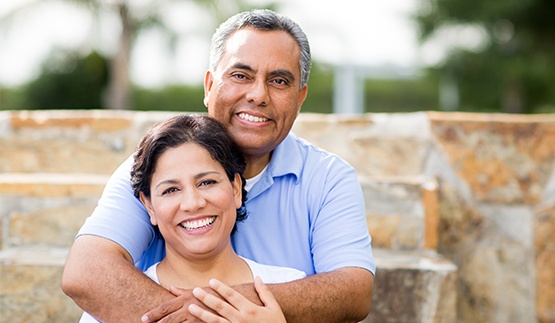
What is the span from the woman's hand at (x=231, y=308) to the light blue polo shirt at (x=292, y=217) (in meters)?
0.32

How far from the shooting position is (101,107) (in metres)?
16.3

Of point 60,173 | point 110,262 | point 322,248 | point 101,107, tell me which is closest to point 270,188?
point 322,248

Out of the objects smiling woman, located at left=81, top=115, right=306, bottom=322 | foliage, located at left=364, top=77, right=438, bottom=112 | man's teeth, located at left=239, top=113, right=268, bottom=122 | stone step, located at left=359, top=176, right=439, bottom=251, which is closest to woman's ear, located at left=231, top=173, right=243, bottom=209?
smiling woman, located at left=81, top=115, right=306, bottom=322

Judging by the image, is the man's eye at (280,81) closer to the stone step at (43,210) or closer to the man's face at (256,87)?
the man's face at (256,87)

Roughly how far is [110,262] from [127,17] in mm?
13902

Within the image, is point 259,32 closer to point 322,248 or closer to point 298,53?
point 298,53

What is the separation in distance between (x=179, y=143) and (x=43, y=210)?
3.82 feet

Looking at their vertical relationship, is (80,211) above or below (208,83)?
below

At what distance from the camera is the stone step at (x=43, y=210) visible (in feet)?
9.60

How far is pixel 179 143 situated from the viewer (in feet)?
6.64

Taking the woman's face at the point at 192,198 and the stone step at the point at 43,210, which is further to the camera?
the stone step at the point at 43,210

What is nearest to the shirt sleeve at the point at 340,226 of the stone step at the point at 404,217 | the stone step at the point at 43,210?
the stone step at the point at 404,217

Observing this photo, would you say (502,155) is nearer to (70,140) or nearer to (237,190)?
(237,190)

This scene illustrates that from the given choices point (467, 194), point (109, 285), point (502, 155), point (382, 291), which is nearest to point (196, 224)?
point (109, 285)
